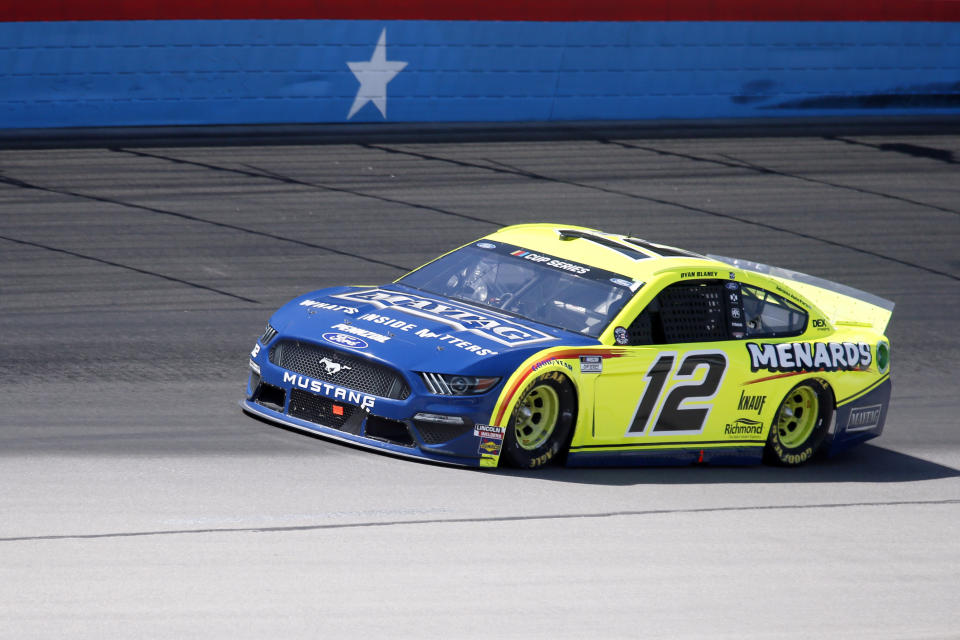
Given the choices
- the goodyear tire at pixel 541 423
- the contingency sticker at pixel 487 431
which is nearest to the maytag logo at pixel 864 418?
the goodyear tire at pixel 541 423

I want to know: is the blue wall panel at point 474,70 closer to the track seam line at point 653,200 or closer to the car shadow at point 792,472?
the track seam line at point 653,200

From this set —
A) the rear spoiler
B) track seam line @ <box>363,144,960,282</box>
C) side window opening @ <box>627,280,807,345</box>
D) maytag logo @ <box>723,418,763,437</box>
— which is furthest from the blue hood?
track seam line @ <box>363,144,960,282</box>

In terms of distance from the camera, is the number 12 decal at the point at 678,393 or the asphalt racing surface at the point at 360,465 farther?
the number 12 decal at the point at 678,393

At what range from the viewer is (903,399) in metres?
11.6

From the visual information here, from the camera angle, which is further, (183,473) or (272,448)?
(272,448)

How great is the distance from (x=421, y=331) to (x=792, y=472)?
107 inches

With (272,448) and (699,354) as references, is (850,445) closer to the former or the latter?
(699,354)

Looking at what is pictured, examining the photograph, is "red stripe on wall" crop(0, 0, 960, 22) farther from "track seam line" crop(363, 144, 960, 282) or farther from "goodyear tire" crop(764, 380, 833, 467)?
"goodyear tire" crop(764, 380, 833, 467)

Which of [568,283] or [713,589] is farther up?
[568,283]

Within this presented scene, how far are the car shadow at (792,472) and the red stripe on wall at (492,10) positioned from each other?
10.7 m

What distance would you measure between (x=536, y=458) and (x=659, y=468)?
3.31 feet

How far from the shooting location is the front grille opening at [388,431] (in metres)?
8.13

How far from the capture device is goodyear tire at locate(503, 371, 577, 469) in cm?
820

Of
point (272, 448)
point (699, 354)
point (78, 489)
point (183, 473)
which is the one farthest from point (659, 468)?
point (78, 489)
